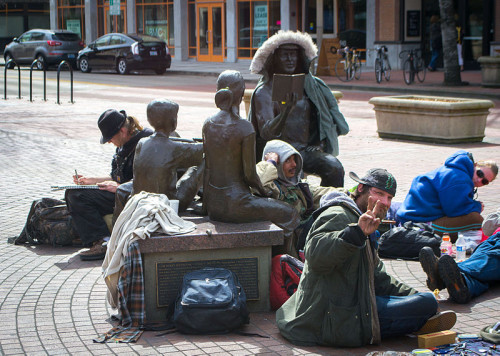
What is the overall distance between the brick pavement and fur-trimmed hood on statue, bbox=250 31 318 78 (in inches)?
90.6

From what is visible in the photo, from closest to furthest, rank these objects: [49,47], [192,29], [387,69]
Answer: [387,69]
[49,47]
[192,29]

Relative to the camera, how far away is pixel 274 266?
5926mm

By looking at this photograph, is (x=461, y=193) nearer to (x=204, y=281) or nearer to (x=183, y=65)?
(x=204, y=281)

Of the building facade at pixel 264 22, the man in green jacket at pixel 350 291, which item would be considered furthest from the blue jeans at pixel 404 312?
the building facade at pixel 264 22

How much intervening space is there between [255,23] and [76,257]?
3031cm

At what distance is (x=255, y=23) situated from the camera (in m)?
36.6

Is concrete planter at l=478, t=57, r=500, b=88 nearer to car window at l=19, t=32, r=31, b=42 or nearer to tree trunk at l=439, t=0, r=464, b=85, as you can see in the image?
tree trunk at l=439, t=0, r=464, b=85

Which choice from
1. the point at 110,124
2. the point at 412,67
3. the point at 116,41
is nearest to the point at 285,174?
the point at 110,124

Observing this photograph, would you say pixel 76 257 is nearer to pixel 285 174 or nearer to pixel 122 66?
pixel 285 174

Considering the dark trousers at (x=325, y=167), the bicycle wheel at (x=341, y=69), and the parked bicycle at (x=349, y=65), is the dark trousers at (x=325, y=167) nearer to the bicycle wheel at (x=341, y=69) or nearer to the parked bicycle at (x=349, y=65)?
the parked bicycle at (x=349, y=65)

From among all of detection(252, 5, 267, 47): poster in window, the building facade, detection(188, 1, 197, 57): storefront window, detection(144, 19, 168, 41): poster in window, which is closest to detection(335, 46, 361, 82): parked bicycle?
the building facade

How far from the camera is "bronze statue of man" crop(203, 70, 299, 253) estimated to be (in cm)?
598

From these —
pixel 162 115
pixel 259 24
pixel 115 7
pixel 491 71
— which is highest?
pixel 115 7

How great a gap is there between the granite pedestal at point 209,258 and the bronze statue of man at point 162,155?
503mm
